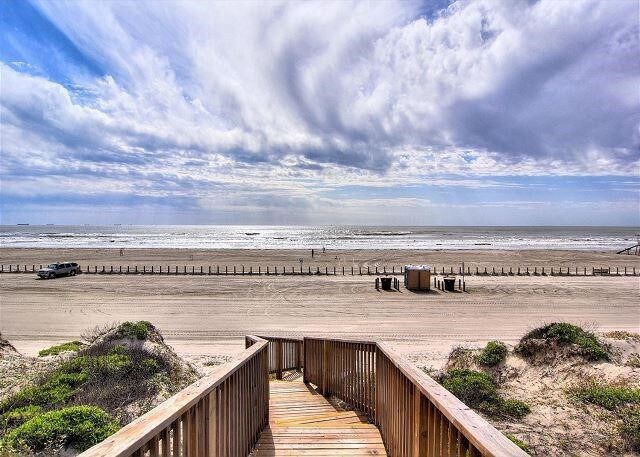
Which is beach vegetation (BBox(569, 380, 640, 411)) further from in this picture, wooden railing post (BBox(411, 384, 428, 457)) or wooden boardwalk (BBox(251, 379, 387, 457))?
wooden railing post (BBox(411, 384, 428, 457))

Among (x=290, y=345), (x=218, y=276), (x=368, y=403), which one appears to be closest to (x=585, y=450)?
(x=368, y=403)

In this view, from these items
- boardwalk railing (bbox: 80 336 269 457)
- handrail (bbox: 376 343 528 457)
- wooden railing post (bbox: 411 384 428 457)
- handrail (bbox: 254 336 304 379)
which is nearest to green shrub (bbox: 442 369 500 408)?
handrail (bbox: 254 336 304 379)

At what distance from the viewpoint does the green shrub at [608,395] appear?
7129 mm

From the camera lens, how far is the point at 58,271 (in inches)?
1303

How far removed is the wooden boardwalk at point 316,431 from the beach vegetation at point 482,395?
3002 millimetres

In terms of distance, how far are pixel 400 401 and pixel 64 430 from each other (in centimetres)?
433

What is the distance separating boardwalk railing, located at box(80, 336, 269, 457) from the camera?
196 cm

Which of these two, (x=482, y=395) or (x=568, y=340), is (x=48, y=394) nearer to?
(x=482, y=395)

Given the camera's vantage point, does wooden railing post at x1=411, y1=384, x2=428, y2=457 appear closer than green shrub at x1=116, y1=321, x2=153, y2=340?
Yes

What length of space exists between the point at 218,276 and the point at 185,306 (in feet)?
40.0

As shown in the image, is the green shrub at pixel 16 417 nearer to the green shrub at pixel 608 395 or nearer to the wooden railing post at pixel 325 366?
the wooden railing post at pixel 325 366

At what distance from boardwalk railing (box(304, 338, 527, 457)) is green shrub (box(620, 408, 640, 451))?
4.05 meters

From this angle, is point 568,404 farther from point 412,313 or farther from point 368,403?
point 412,313

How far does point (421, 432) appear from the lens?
295cm
